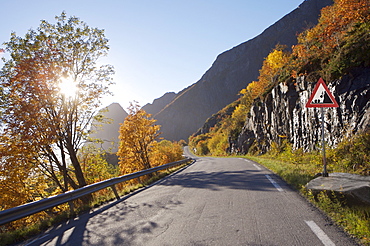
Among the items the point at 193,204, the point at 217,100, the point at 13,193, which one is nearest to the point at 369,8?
the point at 193,204

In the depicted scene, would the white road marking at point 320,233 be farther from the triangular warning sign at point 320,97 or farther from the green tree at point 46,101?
the green tree at point 46,101

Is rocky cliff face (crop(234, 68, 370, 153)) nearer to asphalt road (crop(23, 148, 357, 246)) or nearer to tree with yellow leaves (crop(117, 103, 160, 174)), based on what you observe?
asphalt road (crop(23, 148, 357, 246))

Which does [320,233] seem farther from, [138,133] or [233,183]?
[138,133]

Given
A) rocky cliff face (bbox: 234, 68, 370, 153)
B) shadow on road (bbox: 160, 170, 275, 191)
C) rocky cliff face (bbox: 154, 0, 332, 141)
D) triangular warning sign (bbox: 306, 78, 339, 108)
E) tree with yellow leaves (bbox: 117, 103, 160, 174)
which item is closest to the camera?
triangular warning sign (bbox: 306, 78, 339, 108)

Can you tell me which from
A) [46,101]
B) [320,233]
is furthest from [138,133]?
[320,233]

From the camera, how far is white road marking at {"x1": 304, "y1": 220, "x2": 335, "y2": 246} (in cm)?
287

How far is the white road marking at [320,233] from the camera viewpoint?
2870 mm

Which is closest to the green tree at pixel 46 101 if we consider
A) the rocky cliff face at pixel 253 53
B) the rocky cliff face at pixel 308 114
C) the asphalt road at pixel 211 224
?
the asphalt road at pixel 211 224

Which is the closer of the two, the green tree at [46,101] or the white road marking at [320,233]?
the white road marking at [320,233]

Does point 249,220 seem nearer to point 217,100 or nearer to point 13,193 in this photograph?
point 13,193

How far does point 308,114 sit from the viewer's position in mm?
14836

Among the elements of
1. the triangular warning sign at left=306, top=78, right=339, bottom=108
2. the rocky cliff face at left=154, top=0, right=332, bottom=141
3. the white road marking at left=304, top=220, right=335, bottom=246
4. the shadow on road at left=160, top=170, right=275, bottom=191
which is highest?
the rocky cliff face at left=154, top=0, right=332, bottom=141

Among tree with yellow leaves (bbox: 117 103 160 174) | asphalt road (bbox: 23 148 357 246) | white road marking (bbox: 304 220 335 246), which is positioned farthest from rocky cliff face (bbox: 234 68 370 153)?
tree with yellow leaves (bbox: 117 103 160 174)

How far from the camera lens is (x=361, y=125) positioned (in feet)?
31.0
